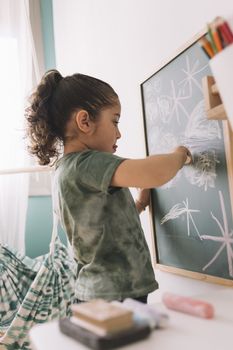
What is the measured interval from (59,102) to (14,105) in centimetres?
93

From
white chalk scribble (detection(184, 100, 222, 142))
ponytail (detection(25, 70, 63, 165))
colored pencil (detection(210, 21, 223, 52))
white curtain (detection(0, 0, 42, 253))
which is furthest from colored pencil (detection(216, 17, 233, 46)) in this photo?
white curtain (detection(0, 0, 42, 253))

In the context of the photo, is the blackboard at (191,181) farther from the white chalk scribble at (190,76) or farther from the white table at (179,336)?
the white table at (179,336)

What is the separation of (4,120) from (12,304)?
0.76 meters

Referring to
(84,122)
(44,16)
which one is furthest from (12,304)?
(44,16)

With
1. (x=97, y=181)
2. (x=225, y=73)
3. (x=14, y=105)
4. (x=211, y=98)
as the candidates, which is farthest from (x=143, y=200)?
(x=14, y=105)

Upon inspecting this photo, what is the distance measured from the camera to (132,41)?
3.25ft

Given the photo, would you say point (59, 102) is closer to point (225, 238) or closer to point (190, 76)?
point (190, 76)

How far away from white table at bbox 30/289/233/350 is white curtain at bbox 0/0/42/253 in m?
1.20

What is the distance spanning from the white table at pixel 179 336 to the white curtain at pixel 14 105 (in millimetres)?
1196

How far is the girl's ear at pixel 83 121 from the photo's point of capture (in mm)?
730

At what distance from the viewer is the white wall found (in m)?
0.72

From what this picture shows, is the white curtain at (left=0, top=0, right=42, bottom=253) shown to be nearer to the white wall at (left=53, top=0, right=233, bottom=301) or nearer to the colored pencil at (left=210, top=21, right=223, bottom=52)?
the white wall at (left=53, top=0, right=233, bottom=301)

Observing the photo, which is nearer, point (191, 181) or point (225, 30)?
point (225, 30)

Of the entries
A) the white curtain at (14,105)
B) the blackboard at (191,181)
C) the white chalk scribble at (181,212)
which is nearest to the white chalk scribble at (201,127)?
the blackboard at (191,181)
